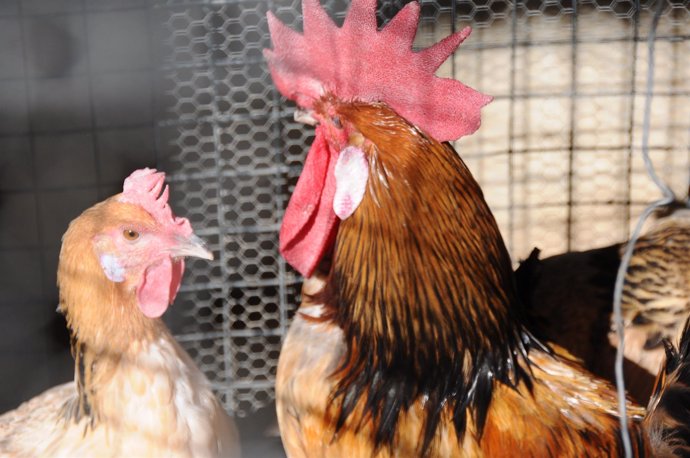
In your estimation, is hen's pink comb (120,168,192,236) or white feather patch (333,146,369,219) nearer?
white feather patch (333,146,369,219)

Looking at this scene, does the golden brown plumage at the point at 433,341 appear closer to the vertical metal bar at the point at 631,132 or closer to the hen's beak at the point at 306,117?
the hen's beak at the point at 306,117

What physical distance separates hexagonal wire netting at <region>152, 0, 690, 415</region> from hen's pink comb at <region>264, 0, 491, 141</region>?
112 centimetres

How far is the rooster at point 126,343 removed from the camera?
165cm

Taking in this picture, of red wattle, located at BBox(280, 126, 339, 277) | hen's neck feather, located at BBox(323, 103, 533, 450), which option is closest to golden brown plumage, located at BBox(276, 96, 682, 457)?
hen's neck feather, located at BBox(323, 103, 533, 450)

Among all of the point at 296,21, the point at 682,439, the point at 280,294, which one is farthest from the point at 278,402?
the point at 296,21

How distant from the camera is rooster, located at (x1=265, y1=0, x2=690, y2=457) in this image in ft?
4.60

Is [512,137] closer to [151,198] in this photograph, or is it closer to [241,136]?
[241,136]

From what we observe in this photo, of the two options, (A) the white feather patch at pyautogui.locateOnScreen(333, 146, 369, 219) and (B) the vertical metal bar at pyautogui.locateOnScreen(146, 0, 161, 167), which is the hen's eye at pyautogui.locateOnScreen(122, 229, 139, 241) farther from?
(B) the vertical metal bar at pyautogui.locateOnScreen(146, 0, 161, 167)

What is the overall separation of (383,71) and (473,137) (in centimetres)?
147

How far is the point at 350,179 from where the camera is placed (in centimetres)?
144

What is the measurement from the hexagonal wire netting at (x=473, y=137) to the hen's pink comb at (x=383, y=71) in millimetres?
1119

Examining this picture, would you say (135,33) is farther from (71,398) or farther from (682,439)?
(682,439)

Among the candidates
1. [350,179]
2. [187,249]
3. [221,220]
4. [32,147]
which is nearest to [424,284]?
[350,179]

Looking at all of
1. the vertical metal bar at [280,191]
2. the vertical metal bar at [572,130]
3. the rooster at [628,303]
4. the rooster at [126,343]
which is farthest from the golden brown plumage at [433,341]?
the vertical metal bar at [572,130]
